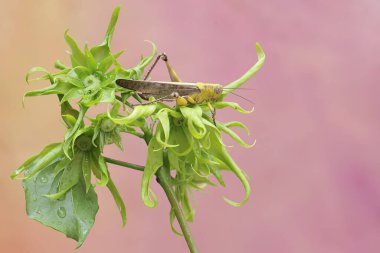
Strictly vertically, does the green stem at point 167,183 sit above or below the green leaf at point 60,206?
above

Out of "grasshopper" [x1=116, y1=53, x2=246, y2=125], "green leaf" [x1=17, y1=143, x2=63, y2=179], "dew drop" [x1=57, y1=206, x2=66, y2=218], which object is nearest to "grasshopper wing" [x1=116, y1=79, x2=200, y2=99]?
"grasshopper" [x1=116, y1=53, x2=246, y2=125]

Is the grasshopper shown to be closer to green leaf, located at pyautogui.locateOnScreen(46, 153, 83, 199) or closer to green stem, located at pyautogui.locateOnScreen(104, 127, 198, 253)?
green stem, located at pyautogui.locateOnScreen(104, 127, 198, 253)

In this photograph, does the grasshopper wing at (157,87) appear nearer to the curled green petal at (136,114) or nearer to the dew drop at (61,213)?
the curled green petal at (136,114)

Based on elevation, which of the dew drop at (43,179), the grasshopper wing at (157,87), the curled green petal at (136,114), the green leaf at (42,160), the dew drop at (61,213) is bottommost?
the dew drop at (61,213)

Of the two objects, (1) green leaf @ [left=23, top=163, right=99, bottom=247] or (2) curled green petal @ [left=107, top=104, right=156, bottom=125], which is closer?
(2) curled green petal @ [left=107, top=104, right=156, bottom=125]

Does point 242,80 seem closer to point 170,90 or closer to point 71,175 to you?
point 170,90

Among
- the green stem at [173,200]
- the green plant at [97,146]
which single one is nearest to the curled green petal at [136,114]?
the green plant at [97,146]

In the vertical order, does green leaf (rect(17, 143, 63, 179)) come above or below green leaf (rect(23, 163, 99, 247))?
above

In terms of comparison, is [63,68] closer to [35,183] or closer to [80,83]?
[80,83]
